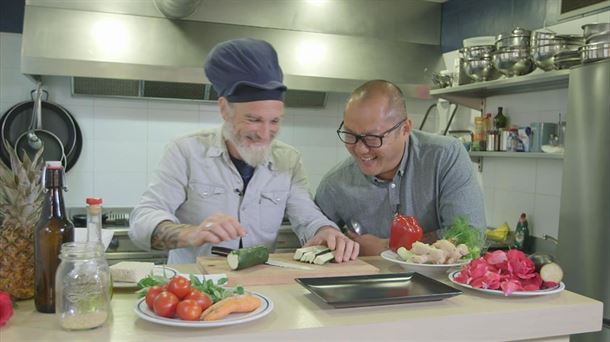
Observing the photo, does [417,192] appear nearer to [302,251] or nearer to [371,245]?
[371,245]

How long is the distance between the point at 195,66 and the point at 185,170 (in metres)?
1.69

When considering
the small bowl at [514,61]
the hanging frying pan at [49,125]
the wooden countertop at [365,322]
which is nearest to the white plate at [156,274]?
the wooden countertop at [365,322]

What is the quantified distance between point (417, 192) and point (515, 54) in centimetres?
129

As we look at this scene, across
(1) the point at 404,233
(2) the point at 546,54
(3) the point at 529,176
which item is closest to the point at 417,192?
(1) the point at 404,233

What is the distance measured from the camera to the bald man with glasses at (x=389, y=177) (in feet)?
6.57

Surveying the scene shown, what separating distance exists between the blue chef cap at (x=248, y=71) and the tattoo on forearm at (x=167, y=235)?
47 cm

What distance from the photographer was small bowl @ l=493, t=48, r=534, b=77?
2.96 m

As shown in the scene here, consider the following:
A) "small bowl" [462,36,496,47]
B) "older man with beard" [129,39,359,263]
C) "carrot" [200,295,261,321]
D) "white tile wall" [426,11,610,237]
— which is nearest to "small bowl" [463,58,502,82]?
"small bowl" [462,36,496,47]

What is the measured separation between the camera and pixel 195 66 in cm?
354

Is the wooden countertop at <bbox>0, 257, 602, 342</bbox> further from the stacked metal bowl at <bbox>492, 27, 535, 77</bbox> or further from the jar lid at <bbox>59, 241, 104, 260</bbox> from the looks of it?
the stacked metal bowl at <bbox>492, 27, 535, 77</bbox>

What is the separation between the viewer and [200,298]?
3.58 ft

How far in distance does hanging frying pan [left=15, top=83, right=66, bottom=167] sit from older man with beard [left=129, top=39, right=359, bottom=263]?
1.94 metres

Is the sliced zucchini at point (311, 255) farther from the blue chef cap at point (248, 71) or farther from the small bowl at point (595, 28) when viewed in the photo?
the small bowl at point (595, 28)

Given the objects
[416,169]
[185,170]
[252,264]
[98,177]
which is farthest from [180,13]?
[252,264]
